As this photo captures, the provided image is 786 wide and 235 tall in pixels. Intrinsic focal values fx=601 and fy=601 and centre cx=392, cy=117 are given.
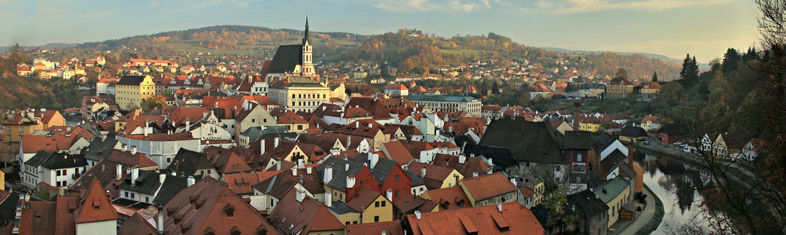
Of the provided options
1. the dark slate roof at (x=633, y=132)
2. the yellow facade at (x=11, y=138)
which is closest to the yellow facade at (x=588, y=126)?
the dark slate roof at (x=633, y=132)

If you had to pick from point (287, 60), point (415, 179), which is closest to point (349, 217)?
point (415, 179)

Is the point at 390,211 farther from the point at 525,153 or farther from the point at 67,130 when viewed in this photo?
the point at 67,130

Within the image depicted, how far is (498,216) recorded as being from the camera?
711 inches

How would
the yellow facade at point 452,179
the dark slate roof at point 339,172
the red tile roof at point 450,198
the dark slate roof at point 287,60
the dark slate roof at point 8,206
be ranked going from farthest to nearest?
1. the dark slate roof at point 287,60
2. the yellow facade at point 452,179
3. the dark slate roof at point 339,172
4. the red tile roof at point 450,198
5. the dark slate roof at point 8,206

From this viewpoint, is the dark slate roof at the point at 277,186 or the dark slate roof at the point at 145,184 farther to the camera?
the dark slate roof at the point at 145,184

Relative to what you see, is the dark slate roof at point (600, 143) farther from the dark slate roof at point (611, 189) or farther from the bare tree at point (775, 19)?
the bare tree at point (775, 19)

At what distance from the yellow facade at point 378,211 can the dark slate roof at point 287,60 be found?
153 feet

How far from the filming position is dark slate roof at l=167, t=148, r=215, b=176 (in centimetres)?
2648

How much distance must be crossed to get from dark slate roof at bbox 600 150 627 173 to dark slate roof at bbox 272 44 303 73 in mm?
39992

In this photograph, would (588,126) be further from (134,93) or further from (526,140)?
(134,93)

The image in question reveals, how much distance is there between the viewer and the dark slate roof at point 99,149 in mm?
30217

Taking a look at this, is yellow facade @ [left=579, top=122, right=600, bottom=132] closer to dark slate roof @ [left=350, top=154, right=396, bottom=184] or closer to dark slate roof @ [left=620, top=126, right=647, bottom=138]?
dark slate roof @ [left=620, top=126, right=647, bottom=138]

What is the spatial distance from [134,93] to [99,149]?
3193 centimetres

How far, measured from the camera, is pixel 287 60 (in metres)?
66.5
